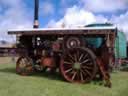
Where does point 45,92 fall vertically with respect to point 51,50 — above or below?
below

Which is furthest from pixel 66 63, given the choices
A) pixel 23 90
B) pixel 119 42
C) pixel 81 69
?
pixel 119 42

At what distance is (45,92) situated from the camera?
32.4ft

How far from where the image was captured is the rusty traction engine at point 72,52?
12.4 m

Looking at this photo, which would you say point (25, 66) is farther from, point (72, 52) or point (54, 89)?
point (54, 89)

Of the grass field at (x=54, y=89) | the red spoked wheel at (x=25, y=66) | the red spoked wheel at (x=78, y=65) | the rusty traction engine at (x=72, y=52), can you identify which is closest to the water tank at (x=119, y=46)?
the rusty traction engine at (x=72, y=52)

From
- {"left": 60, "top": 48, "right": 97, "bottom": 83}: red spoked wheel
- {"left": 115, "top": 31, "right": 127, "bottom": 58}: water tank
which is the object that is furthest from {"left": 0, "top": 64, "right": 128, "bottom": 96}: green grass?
{"left": 115, "top": 31, "right": 127, "bottom": 58}: water tank

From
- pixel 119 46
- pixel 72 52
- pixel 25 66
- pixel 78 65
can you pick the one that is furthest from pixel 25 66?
pixel 119 46

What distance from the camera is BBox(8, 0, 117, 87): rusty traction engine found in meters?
12.4

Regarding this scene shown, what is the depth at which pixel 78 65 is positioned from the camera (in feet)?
41.4

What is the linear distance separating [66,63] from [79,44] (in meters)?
0.96

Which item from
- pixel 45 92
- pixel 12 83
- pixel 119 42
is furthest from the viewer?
pixel 119 42

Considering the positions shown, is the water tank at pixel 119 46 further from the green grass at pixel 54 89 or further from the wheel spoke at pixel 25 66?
the green grass at pixel 54 89

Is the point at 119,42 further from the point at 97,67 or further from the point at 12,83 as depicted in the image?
the point at 12,83

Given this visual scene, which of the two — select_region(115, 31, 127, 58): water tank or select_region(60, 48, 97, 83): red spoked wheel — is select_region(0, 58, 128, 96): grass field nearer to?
select_region(60, 48, 97, 83): red spoked wheel
